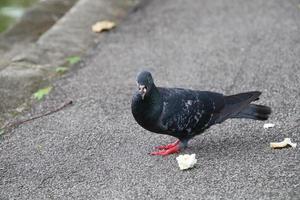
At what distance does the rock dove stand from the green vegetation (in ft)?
22.0

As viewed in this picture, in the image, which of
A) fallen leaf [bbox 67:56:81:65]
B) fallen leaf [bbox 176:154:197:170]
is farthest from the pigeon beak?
fallen leaf [bbox 67:56:81:65]

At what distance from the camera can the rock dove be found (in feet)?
17.1

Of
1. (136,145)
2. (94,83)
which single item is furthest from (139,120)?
(94,83)

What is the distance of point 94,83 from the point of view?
293 inches

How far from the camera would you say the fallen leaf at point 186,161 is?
5.18m

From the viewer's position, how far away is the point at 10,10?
1241 cm

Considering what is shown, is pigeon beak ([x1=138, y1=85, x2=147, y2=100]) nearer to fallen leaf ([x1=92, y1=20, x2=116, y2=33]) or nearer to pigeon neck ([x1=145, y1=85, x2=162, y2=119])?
pigeon neck ([x1=145, y1=85, x2=162, y2=119])

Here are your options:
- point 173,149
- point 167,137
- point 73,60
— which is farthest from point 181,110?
point 73,60

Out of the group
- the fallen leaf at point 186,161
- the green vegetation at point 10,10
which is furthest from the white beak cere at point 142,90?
the green vegetation at point 10,10

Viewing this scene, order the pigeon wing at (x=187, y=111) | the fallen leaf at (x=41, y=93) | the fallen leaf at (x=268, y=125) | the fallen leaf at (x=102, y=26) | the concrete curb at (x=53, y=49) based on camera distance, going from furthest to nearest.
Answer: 1. the fallen leaf at (x=102, y=26)
2. the concrete curb at (x=53, y=49)
3. the fallen leaf at (x=41, y=93)
4. the fallen leaf at (x=268, y=125)
5. the pigeon wing at (x=187, y=111)

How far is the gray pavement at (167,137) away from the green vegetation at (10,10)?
3.22 metres

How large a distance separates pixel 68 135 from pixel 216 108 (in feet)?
5.27

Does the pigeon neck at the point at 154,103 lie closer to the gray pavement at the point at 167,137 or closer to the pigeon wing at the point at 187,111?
the pigeon wing at the point at 187,111

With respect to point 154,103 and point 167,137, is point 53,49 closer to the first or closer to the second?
point 167,137
